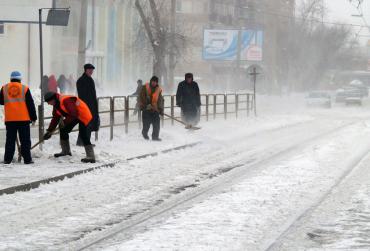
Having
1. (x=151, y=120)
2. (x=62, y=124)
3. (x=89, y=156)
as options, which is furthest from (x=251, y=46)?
(x=89, y=156)

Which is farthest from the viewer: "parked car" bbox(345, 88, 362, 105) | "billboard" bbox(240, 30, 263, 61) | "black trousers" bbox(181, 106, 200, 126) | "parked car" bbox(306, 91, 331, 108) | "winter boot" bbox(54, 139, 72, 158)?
"billboard" bbox(240, 30, 263, 61)

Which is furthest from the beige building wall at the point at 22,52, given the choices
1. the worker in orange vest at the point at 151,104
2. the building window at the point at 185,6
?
the building window at the point at 185,6

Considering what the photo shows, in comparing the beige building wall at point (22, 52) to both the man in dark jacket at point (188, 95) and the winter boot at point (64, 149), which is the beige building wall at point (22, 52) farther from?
the winter boot at point (64, 149)

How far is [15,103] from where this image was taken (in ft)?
44.6

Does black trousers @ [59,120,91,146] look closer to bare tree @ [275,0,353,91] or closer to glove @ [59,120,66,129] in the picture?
glove @ [59,120,66,129]

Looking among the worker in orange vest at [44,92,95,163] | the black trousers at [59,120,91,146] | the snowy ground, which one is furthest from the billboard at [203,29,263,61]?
the worker in orange vest at [44,92,95,163]

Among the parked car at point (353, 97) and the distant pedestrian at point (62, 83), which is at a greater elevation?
the distant pedestrian at point (62, 83)

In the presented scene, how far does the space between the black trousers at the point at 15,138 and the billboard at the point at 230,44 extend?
148 ft

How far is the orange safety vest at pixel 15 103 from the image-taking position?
1359 centimetres

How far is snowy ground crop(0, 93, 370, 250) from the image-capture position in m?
8.13

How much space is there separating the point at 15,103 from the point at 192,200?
14.1 ft

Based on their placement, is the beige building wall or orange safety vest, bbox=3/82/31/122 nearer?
orange safety vest, bbox=3/82/31/122

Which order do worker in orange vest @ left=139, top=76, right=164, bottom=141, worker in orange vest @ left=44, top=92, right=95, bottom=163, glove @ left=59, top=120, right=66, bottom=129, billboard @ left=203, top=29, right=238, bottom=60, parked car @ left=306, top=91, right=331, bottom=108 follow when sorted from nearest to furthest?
worker in orange vest @ left=44, top=92, right=95, bottom=163 → glove @ left=59, top=120, right=66, bottom=129 → worker in orange vest @ left=139, top=76, right=164, bottom=141 → parked car @ left=306, top=91, right=331, bottom=108 → billboard @ left=203, top=29, right=238, bottom=60

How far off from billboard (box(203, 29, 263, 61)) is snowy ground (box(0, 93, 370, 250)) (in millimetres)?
40152
